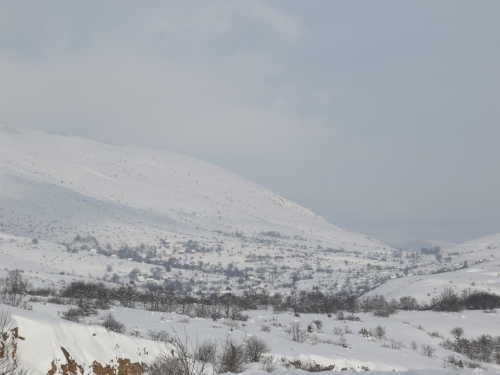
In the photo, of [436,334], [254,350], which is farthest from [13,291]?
[436,334]

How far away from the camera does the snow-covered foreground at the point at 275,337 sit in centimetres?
1430

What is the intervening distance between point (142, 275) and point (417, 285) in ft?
316

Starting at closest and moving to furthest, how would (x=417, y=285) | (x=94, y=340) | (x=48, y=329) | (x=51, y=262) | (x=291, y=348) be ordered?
(x=48, y=329)
(x=94, y=340)
(x=291, y=348)
(x=417, y=285)
(x=51, y=262)

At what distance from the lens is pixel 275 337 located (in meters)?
32.8

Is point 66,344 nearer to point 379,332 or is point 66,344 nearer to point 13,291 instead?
point 379,332

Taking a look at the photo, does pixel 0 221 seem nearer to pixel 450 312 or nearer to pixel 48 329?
pixel 450 312

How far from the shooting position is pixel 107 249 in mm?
190625

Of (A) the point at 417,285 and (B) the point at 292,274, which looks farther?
(B) the point at 292,274

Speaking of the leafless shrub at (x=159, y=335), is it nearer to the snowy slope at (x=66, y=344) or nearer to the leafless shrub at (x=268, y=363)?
the snowy slope at (x=66, y=344)

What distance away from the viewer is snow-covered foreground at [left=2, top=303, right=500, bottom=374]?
14.3m

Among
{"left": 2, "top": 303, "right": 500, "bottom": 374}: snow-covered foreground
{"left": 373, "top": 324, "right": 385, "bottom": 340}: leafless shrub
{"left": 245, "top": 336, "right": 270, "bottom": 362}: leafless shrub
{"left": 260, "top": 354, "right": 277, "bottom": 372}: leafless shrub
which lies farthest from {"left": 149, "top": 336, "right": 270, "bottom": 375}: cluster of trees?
{"left": 373, "top": 324, "right": 385, "bottom": 340}: leafless shrub

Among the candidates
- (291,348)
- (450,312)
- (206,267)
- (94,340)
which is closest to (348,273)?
(206,267)

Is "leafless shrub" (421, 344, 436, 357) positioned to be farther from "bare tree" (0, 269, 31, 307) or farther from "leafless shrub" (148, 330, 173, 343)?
"bare tree" (0, 269, 31, 307)

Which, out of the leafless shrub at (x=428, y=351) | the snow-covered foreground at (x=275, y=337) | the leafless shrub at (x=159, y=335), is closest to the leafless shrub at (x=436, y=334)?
the snow-covered foreground at (x=275, y=337)
